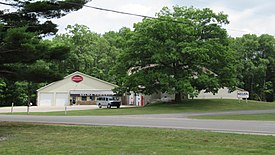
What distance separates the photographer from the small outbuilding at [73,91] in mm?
63000

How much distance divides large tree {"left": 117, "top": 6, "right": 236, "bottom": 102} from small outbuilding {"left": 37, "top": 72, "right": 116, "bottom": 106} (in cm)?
1934

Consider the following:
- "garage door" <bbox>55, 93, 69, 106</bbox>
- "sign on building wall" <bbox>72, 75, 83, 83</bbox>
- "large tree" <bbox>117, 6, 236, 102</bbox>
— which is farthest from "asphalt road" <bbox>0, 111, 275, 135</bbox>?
"garage door" <bbox>55, 93, 69, 106</bbox>

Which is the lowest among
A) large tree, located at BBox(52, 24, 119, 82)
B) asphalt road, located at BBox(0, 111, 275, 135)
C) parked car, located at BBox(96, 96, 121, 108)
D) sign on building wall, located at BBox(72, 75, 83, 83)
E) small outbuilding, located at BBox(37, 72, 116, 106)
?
asphalt road, located at BBox(0, 111, 275, 135)

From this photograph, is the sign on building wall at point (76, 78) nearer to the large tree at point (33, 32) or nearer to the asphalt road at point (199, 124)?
the asphalt road at point (199, 124)

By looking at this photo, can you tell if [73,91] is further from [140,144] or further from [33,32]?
[140,144]

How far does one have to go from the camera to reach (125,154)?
9312mm

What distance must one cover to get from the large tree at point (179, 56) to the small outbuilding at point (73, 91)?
19342mm

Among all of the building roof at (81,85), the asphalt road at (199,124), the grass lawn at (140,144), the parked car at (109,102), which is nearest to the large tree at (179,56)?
the parked car at (109,102)

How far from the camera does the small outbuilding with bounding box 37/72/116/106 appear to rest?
63000 mm

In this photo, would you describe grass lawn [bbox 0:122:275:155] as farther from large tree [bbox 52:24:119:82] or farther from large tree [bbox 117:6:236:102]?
large tree [bbox 52:24:119:82]

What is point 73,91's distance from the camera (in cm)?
6366

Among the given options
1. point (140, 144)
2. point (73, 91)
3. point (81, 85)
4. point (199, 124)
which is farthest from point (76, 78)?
point (140, 144)

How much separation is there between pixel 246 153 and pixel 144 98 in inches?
1908

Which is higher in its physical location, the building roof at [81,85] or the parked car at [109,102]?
the building roof at [81,85]
